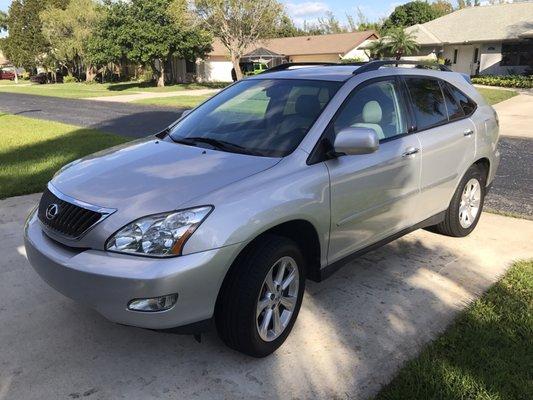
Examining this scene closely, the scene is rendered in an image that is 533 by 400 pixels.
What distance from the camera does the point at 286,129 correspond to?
373cm

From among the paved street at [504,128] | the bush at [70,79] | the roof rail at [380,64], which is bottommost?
the bush at [70,79]

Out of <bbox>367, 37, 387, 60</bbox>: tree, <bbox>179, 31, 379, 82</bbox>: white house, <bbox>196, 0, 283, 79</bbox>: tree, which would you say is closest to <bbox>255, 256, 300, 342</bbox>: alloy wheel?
<bbox>196, 0, 283, 79</bbox>: tree

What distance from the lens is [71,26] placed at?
50.2 metres

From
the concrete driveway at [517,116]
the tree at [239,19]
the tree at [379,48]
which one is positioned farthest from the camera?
the tree at [379,48]

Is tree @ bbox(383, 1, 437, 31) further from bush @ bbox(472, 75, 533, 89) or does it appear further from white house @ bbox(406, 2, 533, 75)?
A: bush @ bbox(472, 75, 533, 89)

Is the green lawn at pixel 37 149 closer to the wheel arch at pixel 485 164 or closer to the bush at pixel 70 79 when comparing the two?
the wheel arch at pixel 485 164

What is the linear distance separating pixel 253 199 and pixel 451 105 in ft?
9.29

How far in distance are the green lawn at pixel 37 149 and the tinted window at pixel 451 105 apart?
528cm

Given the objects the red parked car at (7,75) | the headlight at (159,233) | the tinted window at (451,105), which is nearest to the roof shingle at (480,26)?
the tinted window at (451,105)

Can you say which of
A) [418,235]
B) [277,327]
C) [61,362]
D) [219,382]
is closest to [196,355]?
[219,382]

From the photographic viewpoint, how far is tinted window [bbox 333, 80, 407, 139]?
12.6ft

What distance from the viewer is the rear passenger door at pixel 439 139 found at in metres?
4.48

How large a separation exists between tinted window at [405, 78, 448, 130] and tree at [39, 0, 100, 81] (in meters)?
48.3

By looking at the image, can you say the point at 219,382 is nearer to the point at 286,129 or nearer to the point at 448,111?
the point at 286,129
